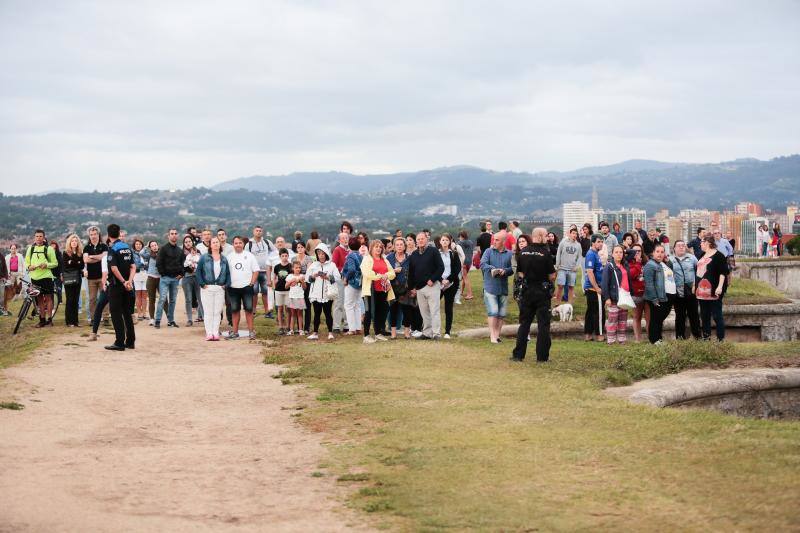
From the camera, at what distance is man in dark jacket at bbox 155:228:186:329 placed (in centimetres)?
2019

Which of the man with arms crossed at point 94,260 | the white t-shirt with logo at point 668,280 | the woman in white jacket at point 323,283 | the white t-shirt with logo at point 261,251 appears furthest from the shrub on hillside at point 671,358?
the man with arms crossed at point 94,260

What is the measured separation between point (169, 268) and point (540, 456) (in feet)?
45.0

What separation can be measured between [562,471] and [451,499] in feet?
3.95

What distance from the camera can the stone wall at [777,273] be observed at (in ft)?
110

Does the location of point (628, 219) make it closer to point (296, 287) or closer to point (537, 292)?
point (296, 287)

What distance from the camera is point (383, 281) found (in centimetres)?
1753

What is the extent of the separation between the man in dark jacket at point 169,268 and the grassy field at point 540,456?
26.0 feet

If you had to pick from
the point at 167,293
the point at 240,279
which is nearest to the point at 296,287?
the point at 240,279

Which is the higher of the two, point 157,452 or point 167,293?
point 167,293

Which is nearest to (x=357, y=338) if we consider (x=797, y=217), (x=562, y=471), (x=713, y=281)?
(x=713, y=281)

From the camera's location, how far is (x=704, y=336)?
1755 centimetres

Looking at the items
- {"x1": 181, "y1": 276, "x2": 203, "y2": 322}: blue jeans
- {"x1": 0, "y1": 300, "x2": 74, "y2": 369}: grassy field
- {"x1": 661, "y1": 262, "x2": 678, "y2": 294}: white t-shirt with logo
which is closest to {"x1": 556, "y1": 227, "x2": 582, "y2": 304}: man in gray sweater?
{"x1": 661, "y1": 262, "x2": 678, "y2": 294}: white t-shirt with logo

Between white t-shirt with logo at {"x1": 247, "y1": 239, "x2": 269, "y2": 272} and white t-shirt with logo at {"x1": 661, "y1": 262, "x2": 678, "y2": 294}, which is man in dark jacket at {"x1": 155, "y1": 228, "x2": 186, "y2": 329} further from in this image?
white t-shirt with logo at {"x1": 661, "y1": 262, "x2": 678, "y2": 294}

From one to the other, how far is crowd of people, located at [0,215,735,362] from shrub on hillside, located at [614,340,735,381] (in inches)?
57.3
